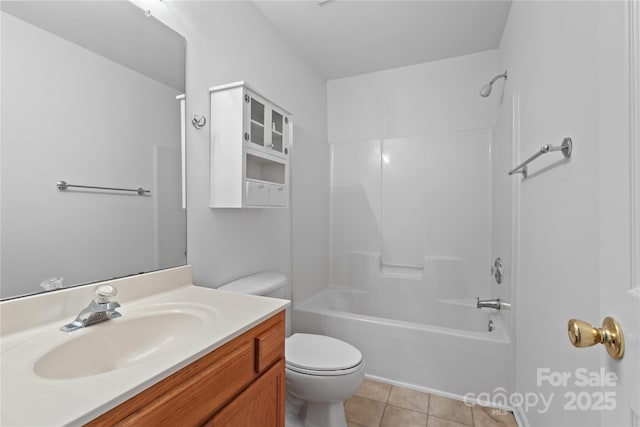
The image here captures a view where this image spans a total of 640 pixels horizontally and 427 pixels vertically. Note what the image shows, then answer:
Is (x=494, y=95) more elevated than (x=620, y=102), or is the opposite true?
(x=494, y=95)

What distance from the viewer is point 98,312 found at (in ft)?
2.88

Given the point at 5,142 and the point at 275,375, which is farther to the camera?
the point at 275,375

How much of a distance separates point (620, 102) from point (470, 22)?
6.62ft

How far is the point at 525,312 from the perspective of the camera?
4.89 feet

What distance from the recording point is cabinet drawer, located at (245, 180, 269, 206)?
146 centimetres

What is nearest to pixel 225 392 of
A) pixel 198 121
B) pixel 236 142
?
pixel 236 142

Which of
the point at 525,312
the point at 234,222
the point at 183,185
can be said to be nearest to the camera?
the point at 183,185

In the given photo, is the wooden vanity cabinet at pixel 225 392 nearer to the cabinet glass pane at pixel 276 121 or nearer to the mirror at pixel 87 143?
the mirror at pixel 87 143

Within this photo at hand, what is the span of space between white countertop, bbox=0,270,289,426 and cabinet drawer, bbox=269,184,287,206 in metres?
0.76

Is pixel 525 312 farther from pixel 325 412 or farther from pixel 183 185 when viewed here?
pixel 183 185

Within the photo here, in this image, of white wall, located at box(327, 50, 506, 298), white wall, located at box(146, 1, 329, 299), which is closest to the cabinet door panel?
white wall, located at box(146, 1, 329, 299)

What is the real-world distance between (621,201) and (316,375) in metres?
1.29

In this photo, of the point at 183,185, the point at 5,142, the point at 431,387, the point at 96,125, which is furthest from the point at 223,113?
the point at 431,387

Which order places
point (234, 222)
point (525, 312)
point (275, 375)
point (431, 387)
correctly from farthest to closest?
point (431, 387) < point (234, 222) < point (525, 312) < point (275, 375)
